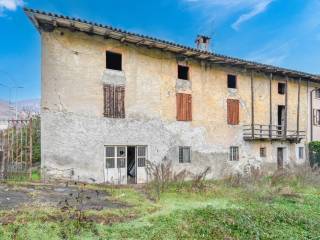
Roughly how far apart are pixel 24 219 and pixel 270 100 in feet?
58.8

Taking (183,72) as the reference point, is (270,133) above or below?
below

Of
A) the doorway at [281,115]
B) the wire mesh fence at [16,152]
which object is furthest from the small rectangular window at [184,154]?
the doorway at [281,115]

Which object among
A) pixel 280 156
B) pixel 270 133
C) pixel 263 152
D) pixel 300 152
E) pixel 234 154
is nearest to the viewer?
pixel 234 154

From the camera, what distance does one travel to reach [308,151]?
75.0ft

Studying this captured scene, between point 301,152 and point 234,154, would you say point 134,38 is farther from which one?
point 301,152

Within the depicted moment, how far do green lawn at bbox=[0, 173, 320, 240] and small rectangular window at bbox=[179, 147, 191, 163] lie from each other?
490cm

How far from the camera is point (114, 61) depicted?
15.1m

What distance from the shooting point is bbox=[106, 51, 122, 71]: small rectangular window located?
14902mm

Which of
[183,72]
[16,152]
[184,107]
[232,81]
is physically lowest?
[16,152]

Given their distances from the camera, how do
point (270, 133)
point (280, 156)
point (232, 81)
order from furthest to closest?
point (280, 156) < point (270, 133) < point (232, 81)

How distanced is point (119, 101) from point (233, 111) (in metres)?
7.81

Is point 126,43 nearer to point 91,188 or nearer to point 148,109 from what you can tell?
point 148,109

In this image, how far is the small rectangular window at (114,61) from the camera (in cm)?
1490

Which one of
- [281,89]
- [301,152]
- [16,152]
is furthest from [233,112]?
[16,152]
